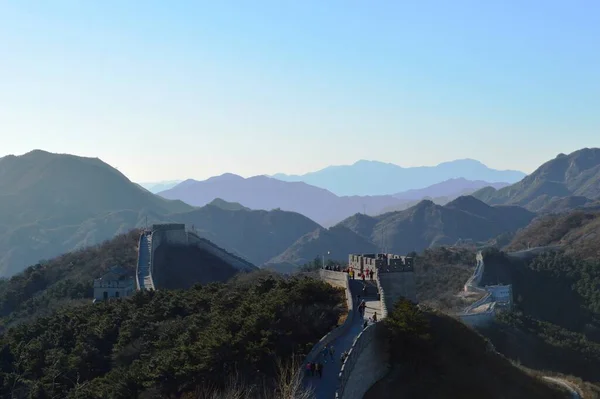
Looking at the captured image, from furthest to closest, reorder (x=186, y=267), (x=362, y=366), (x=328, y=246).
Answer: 1. (x=328, y=246)
2. (x=186, y=267)
3. (x=362, y=366)

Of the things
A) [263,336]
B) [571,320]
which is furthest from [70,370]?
[571,320]

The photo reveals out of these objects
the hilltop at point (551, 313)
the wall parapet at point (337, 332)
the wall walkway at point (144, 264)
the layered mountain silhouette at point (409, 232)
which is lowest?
the hilltop at point (551, 313)

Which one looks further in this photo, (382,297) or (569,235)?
(569,235)

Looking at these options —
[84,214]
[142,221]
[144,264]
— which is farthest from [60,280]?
[84,214]

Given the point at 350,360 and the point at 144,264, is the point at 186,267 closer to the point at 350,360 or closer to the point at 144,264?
the point at 144,264

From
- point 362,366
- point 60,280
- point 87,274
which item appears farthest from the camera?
point 60,280

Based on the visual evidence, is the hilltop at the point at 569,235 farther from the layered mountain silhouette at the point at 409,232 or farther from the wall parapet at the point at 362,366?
the wall parapet at the point at 362,366

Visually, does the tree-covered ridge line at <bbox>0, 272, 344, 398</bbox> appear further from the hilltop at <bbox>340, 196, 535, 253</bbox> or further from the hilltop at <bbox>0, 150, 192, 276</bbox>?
the hilltop at <bbox>340, 196, 535, 253</bbox>

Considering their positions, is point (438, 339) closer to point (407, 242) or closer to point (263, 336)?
point (263, 336)

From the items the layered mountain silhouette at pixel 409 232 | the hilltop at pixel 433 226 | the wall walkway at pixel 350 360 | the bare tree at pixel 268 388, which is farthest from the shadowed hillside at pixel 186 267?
the hilltop at pixel 433 226
